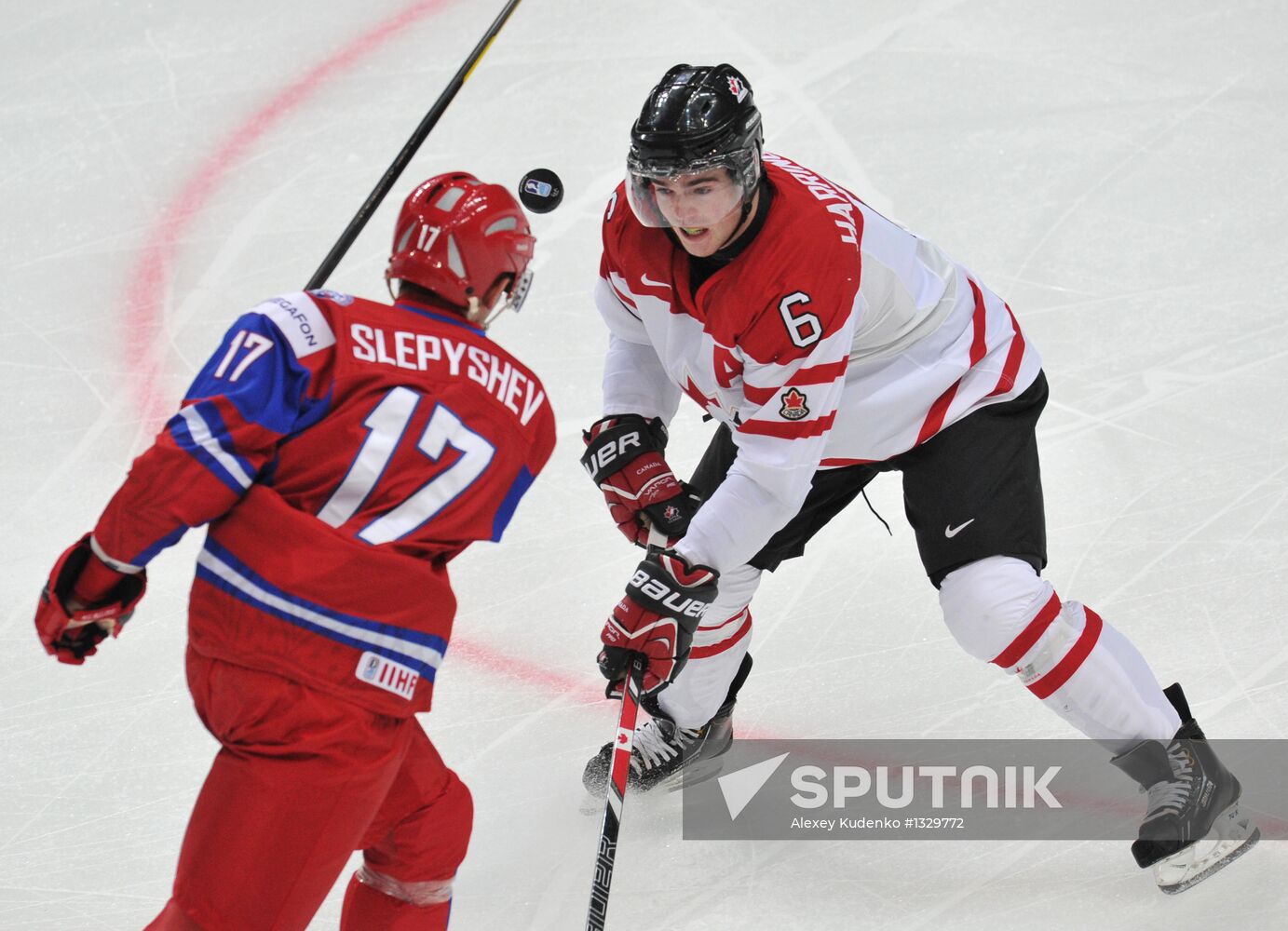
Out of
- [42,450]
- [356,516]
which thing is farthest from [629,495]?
[42,450]

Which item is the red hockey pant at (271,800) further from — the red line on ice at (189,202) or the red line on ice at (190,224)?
the red line on ice at (189,202)

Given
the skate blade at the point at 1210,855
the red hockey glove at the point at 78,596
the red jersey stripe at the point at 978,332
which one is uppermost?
the red hockey glove at the point at 78,596

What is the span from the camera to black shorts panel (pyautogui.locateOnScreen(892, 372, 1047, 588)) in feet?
8.30

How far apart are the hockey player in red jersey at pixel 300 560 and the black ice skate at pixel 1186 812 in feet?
4.21

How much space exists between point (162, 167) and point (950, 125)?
2328 mm

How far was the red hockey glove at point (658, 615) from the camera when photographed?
239 centimetres

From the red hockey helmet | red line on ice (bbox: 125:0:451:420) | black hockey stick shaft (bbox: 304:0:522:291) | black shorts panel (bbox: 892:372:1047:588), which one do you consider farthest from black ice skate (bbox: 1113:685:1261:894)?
red line on ice (bbox: 125:0:451:420)

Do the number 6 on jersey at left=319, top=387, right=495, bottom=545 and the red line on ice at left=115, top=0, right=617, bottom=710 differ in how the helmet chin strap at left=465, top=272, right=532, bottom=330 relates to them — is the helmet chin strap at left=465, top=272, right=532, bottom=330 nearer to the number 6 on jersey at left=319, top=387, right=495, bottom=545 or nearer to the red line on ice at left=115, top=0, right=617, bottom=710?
the number 6 on jersey at left=319, top=387, right=495, bottom=545

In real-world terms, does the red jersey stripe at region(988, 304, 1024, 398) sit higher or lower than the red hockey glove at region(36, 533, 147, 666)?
lower

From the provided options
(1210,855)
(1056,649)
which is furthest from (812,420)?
(1210,855)

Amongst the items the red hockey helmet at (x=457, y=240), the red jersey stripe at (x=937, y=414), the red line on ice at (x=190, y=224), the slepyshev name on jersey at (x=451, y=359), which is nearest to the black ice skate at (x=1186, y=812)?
the red jersey stripe at (x=937, y=414)

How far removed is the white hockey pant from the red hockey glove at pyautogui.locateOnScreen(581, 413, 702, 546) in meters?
0.15

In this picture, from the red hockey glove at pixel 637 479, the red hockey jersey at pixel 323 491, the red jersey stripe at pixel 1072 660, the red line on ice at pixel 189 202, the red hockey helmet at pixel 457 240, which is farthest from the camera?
the red line on ice at pixel 189 202

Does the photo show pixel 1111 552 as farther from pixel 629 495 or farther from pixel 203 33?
pixel 203 33
